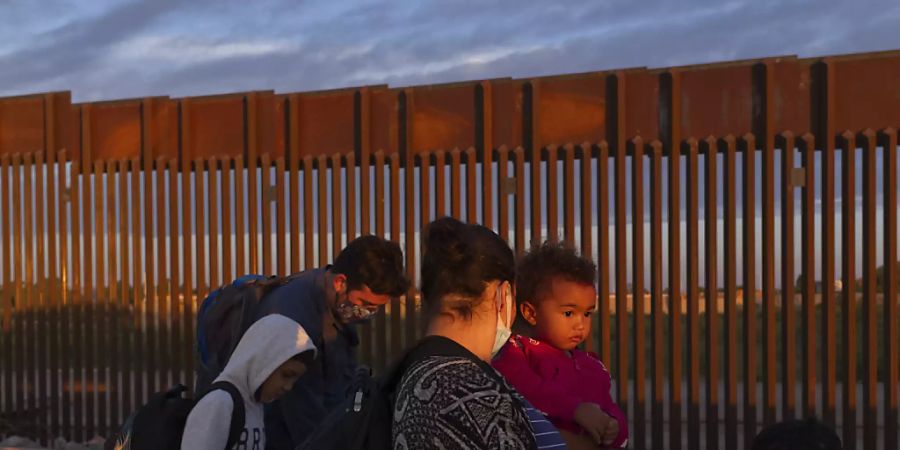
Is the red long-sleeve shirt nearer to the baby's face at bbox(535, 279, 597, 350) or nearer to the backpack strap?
the baby's face at bbox(535, 279, 597, 350)

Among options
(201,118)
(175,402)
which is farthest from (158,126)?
(175,402)

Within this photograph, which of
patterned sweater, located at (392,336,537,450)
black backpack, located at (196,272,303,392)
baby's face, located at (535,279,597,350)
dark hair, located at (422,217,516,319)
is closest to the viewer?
patterned sweater, located at (392,336,537,450)

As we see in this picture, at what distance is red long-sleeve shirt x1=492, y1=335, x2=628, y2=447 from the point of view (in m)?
3.54

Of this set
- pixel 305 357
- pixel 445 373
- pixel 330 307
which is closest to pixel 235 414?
pixel 305 357

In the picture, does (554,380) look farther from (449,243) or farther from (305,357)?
(449,243)

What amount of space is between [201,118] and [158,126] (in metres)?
0.42

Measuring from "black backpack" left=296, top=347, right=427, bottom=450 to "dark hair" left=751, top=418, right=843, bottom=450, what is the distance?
3.34 feet

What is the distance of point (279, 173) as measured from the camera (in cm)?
816

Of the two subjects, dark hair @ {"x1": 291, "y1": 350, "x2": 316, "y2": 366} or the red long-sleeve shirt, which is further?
dark hair @ {"x1": 291, "y1": 350, "x2": 316, "y2": 366}

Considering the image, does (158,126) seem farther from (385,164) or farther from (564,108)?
(564,108)

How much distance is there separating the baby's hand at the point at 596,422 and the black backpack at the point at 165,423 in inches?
42.2

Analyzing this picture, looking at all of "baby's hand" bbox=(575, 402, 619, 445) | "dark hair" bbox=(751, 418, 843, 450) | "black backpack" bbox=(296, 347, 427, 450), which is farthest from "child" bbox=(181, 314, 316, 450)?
"dark hair" bbox=(751, 418, 843, 450)

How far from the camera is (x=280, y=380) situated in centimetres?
372

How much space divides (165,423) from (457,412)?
1.62 meters
